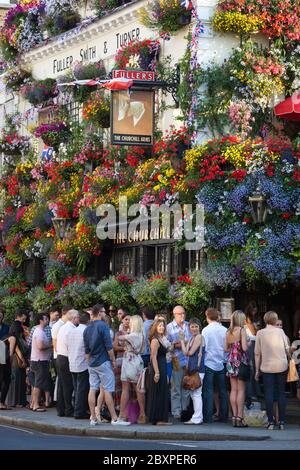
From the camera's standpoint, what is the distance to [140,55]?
27.4m

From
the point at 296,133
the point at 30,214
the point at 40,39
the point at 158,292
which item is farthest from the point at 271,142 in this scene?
the point at 40,39

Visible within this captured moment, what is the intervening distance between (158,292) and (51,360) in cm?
275

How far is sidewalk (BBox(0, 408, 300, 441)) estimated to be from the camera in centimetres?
1836

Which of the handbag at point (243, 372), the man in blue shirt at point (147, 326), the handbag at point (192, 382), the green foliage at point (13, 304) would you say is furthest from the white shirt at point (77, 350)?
the green foliage at point (13, 304)

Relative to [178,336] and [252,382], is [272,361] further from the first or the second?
[252,382]

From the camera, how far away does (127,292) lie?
2703 cm

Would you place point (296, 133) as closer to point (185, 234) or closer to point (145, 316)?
point (185, 234)

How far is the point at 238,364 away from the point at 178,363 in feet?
4.36

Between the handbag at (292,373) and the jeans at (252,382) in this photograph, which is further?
the jeans at (252,382)

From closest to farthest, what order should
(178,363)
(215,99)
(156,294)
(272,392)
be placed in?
(272,392)
(178,363)
(215,99)
(156,294)

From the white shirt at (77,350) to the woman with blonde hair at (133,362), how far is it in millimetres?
838

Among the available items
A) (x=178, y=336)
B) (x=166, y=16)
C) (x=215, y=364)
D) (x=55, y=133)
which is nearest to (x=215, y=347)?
(x=215, y=364)

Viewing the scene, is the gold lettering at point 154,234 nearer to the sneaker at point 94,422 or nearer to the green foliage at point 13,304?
the green foliage at point 13,304

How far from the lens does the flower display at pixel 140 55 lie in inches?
1070
